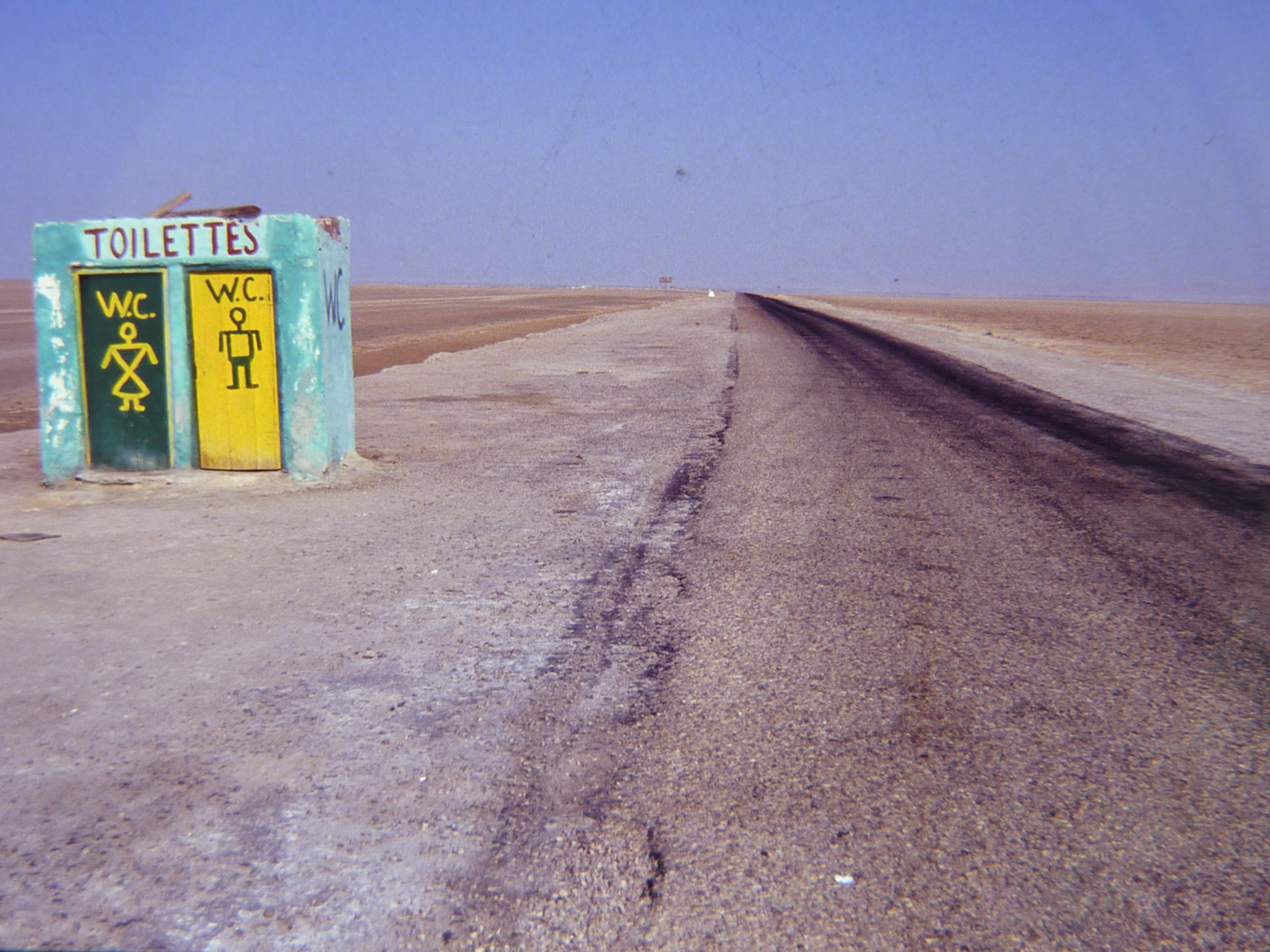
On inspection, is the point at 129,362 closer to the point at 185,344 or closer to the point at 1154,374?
the point at 185,344

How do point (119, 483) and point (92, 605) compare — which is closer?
point (92, 605)

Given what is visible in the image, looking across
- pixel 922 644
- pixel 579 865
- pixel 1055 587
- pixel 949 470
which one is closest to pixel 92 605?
pixel 579 865

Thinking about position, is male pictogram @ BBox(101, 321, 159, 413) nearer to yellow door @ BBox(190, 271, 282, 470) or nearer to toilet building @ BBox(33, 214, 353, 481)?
toilet building @ BBox(33, 214, 353, 481)

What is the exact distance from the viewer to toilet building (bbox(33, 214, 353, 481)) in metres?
7.81

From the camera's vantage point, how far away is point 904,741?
353 centimetres

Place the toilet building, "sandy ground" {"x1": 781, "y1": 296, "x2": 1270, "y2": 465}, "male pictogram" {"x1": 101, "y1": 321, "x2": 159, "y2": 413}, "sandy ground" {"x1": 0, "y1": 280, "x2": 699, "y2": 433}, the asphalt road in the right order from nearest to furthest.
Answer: the asphalt road
the toilet building
"male pictogram" {"x1": 101, "y1": 321, "x2": 159, "y2": 413}
"sandy ground" {"x1": 781, "y1": 296, "x2": 1270, "y2": 465}
"sandy ground" {"x1": 0, "y1": 280, "x2": 699, "y2": 433}

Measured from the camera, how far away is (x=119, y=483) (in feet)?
25.9

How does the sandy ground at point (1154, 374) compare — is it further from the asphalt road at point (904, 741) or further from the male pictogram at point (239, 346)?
the male pictogram at point (239, 346)

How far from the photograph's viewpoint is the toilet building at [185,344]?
25.6ft

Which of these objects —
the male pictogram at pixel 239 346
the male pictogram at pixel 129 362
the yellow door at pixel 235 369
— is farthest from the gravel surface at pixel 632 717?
the male pictogram at pixel 239 346

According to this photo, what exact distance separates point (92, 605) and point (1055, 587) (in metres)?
5.01

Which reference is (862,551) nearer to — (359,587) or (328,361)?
(359,587)

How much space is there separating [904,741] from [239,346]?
6343 mm

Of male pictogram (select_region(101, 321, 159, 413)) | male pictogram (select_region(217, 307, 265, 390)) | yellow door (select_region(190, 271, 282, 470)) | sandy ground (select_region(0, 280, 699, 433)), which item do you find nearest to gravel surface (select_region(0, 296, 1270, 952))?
yellow door (select_region(190, 271, 282, 470))
